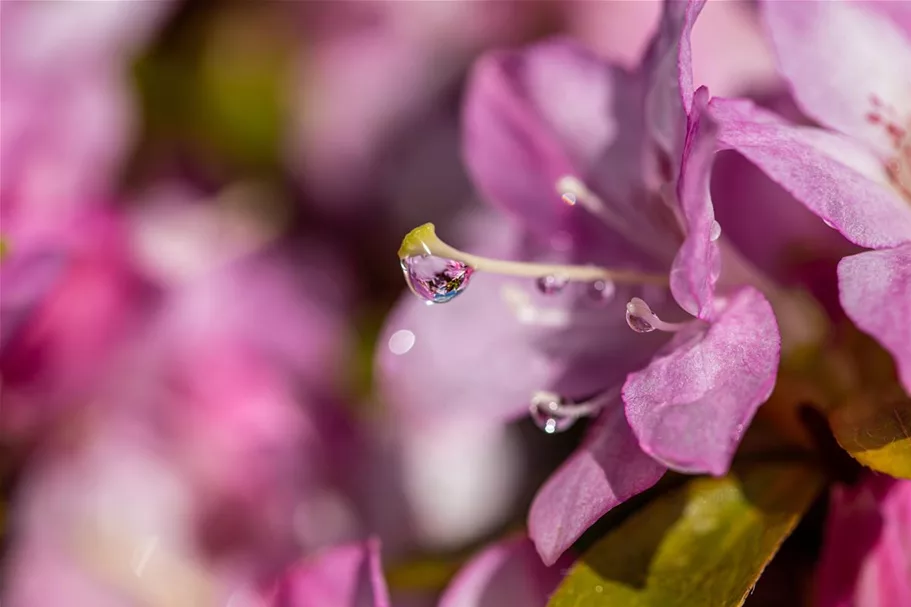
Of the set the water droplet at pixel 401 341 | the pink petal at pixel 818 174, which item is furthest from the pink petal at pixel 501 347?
the pink petal at pixel 818 174

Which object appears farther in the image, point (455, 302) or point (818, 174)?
point (455, 302)

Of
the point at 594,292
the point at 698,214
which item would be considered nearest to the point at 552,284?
the point at 594,292

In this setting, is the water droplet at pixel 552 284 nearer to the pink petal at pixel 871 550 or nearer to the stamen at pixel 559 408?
the stamen at pixel 559 408

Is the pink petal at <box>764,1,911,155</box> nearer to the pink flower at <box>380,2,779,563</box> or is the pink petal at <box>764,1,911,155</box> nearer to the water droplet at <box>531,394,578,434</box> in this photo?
the pink flower at <box>380,2,779,563</box>

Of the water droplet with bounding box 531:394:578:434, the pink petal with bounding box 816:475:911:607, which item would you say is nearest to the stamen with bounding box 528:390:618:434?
the water droplet with bounding box 531:394:578:434

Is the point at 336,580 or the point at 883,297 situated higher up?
the point at 883,297

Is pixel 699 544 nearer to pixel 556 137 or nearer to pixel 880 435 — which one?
pixel 880 435

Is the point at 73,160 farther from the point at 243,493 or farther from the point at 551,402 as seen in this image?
the point at 551,402

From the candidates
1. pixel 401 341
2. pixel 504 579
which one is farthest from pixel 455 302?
pixel 504 579
